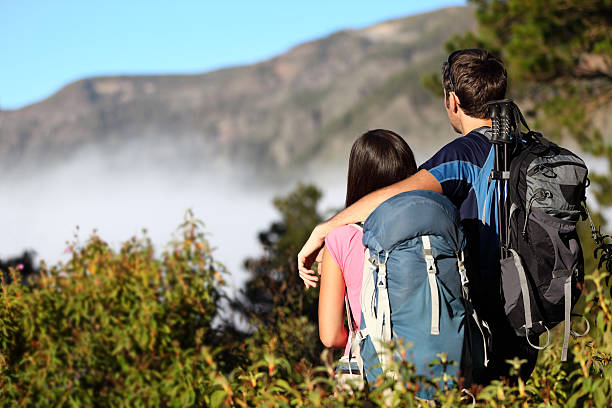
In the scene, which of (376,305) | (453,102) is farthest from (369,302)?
(453,102)

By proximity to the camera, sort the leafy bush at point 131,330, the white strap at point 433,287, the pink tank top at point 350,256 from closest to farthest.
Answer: the white strap at point 433,287 < the pink tank top at point 350,256 < the leafy bush at point 131,330

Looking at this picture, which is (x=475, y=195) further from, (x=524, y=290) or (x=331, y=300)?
(x=331, y=300)

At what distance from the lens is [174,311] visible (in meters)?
4.49

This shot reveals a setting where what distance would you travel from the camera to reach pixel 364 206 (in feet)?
7.88

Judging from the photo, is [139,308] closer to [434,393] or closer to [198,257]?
[198,257]

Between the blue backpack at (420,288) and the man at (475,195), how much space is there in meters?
0.20

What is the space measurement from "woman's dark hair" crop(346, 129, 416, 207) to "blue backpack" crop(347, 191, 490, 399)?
0.38 m

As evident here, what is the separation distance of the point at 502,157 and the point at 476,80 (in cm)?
37

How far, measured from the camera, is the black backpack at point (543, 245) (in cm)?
225

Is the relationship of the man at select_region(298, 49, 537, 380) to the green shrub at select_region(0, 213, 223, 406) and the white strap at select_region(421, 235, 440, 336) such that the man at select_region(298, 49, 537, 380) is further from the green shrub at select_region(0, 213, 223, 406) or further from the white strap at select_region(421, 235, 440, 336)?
the green shrub at select_region(0, 213, 223, 406)

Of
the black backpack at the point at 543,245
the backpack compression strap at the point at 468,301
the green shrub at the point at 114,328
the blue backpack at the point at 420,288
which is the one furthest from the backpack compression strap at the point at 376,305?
the green shrub at the point at 114,328

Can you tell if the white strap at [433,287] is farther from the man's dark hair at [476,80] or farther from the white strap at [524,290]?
the man's dark hair at [476,80]

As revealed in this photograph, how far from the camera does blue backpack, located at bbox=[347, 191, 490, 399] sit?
2061 millimetres

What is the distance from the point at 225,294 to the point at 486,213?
2649 mm
